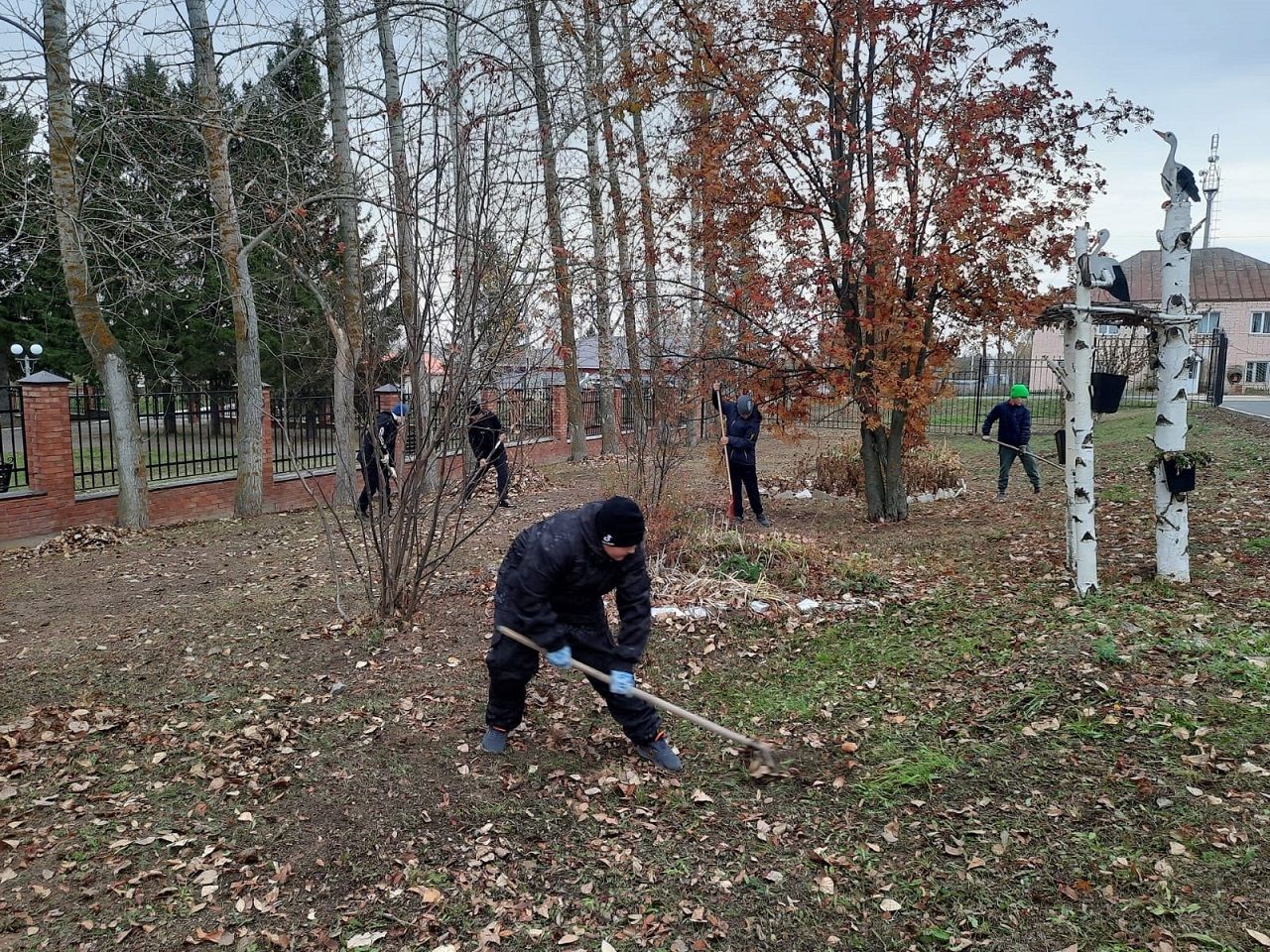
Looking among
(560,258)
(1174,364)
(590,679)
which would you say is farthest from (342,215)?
(1174,364)

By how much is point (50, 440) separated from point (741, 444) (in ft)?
27.3

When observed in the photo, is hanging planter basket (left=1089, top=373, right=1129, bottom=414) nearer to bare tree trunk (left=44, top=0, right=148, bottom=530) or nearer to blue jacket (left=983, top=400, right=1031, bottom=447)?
blue jacket (left=983, top=400, right=1031, bottom=447)

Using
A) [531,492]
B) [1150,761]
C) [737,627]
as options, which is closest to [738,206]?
[737,627]

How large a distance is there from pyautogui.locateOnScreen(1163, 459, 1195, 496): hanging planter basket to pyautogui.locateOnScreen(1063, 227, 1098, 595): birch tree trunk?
0.48 meters

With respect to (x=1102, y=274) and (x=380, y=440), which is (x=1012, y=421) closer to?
(x=1102, y=274)

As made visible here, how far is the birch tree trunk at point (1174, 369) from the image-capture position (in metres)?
5.67

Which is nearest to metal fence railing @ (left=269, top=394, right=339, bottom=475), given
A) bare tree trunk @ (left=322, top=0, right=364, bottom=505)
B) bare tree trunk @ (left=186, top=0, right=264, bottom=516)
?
bare tree trunk @ (left=186, top=0, right=264, bottom=516)

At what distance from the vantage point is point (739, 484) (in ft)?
32.0

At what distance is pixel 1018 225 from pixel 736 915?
23.6ft

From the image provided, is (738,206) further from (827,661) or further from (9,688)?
(9,688)

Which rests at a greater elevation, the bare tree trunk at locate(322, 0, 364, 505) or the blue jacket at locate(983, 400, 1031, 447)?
the bare tree trunk at locate(322, 0, 364, 505)

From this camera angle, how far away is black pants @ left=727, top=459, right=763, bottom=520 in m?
9.57

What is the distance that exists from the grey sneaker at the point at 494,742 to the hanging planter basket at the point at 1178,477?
4.72m

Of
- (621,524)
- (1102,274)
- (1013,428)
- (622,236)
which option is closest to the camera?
(621,524)
